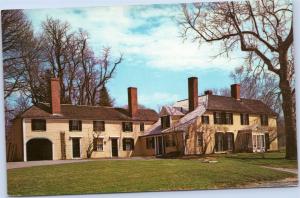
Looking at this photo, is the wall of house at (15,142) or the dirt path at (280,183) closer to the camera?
the wall of house at (15,142)

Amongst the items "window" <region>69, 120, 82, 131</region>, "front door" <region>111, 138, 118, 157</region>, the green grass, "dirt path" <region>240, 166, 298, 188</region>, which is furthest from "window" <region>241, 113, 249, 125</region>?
"window" <region>69, 120, 82, 131</region>

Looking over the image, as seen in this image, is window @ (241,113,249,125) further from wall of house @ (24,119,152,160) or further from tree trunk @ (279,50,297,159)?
wall of house @ (24,119,152,160)

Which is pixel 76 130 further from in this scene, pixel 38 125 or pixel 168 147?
pixel 168 147

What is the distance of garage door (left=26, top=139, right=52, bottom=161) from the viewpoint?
9.01m

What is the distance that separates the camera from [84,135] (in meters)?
9.27

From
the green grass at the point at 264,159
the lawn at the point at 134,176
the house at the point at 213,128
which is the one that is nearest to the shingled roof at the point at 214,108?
the house at the point at 213,128

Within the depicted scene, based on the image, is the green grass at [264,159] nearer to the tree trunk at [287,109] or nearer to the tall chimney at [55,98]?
the tree trunk at [287,109]

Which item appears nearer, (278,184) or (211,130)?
(278,184)

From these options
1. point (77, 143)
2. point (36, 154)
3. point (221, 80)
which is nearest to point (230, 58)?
point (221, 80)

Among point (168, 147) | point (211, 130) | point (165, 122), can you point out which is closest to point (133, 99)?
point (165, 122)

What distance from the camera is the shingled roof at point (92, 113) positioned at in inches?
357

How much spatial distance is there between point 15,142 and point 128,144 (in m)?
1.94

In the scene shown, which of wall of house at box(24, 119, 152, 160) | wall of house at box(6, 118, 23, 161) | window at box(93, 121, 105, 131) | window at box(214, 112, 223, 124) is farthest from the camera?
window at box(214, 112, 223, 124)

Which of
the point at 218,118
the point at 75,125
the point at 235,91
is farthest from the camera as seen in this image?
the point at 218,118
